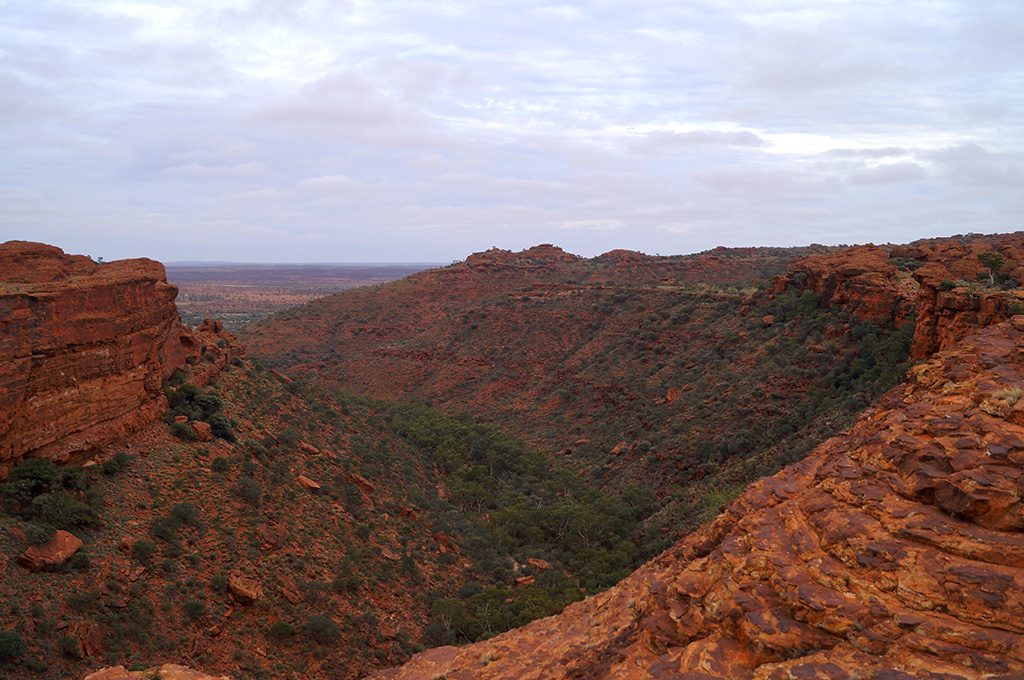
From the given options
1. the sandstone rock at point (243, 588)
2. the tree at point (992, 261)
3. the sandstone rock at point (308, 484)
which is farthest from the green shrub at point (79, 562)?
the tree at point (992, 261)

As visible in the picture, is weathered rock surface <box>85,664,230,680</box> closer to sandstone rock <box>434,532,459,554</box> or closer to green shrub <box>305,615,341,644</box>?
green shrub <box>305,615,341,644</box>

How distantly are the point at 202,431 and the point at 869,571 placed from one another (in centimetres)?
1887

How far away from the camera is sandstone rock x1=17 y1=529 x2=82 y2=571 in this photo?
12.5 m

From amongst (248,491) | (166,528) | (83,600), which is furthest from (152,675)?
(248,491)

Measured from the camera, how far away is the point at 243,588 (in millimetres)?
14562

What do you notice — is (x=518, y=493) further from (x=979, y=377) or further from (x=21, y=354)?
(x=979, y=377)

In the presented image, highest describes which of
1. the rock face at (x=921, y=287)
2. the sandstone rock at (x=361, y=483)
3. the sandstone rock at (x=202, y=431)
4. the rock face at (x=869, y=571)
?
the rock face at (x=921, y=287)

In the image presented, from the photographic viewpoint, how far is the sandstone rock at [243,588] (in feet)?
47.4

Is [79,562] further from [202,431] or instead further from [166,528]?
[202,431]

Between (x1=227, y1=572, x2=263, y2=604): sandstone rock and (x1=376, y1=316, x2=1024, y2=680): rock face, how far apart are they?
6.42 meters

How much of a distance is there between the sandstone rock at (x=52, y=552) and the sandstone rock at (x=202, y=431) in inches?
240

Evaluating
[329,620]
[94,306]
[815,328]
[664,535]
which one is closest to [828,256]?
[815,328]

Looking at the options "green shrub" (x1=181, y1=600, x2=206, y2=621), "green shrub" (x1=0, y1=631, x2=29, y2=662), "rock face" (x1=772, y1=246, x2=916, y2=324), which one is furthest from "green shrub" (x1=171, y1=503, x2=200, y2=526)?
"rock face" (x1=772, y1=246, x2=916, y2=324)

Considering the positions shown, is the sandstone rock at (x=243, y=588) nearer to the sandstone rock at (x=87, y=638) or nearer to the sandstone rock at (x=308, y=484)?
the sandstone rock at (x=87, y=638)
